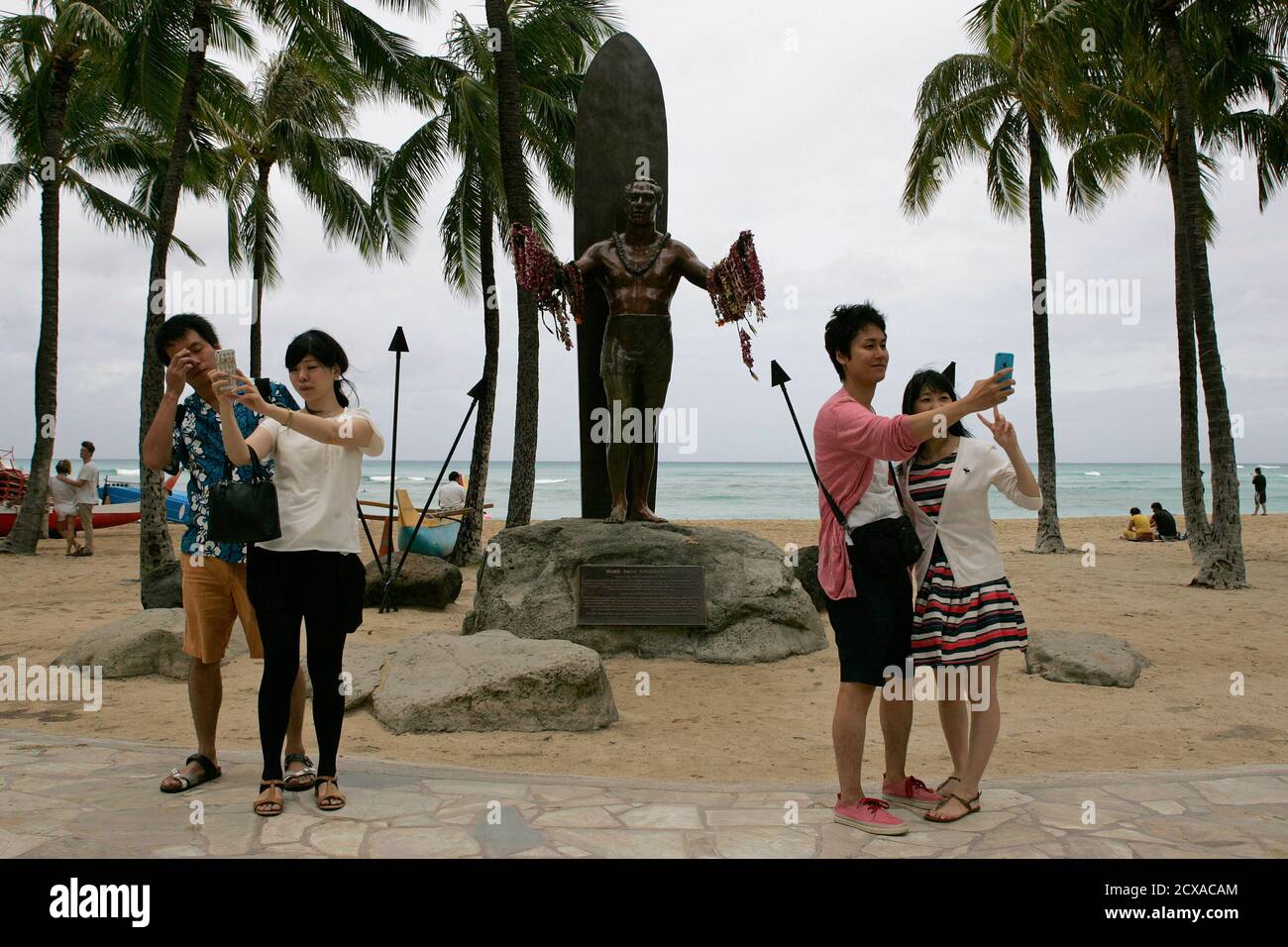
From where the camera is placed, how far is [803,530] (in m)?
23.4

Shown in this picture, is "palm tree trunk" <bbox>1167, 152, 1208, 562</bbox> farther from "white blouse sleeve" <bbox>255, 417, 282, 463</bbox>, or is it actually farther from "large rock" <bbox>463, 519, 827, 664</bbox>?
"white blouse sleeve" <bbox>255, 417, 282, 463</bbox>

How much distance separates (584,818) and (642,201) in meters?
4.66

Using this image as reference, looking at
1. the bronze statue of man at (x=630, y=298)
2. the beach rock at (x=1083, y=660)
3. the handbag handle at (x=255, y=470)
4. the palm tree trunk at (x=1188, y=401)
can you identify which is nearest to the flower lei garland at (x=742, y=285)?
the bronze statue of man at (x=630, y=298)

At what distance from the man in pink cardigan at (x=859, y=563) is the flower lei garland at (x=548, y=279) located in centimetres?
369

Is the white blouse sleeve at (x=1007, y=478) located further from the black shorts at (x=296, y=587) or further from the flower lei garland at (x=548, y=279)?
the flower lei garland at (x=548, y=279)

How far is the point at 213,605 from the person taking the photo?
3.55 m

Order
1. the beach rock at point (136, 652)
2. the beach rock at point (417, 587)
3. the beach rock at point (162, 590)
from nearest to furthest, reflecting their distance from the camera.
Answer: the beach rock at point (136, 652) < the beach rock at point (162, 590) < the beach rock at point (417, 587)

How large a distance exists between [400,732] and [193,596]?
1590 mm

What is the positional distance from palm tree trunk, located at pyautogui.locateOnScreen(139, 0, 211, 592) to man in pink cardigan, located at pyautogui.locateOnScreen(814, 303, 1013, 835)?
31.0ft

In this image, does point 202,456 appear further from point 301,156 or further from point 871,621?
point 301,156

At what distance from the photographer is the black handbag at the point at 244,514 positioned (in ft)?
10.4

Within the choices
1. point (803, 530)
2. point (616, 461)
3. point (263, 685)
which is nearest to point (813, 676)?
point (616, 461)

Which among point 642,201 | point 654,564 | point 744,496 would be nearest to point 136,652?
point 654,564

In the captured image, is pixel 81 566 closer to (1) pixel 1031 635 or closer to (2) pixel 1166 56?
(1) pixel 1031 635
